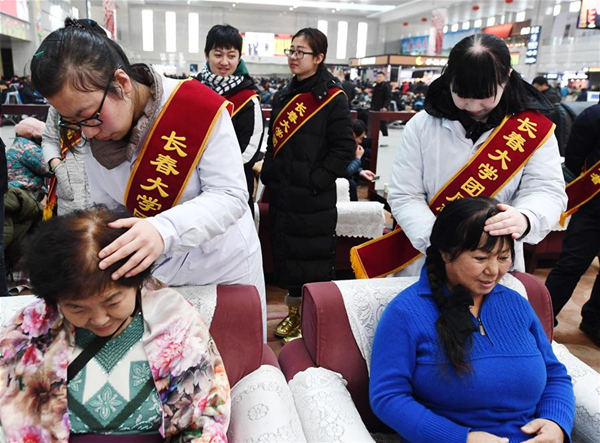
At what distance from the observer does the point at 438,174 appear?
1501 mm

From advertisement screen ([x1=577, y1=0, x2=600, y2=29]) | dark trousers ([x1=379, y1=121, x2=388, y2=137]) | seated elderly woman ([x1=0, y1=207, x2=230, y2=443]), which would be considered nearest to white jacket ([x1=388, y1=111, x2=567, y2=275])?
seated elderly woman ([x1=0, y1=207, x2=230, y2=443])

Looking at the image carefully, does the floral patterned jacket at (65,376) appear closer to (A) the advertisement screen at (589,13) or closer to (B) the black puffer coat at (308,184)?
(B) the black puffer coat at (308,184)

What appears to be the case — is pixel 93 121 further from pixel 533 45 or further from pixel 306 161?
pixel 533 45

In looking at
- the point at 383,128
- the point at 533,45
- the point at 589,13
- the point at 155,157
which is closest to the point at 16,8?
the point at 383,128

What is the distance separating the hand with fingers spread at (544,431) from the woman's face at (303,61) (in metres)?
1.66

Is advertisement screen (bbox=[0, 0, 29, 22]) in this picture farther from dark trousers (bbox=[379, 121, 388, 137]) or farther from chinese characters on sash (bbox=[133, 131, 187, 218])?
chinese characters on sash (bbox=[133, 131, 187, 218])

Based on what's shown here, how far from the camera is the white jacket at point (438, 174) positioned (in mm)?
1420

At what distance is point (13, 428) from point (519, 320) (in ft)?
3.78

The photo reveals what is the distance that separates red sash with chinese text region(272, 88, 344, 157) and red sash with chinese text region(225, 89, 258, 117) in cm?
17

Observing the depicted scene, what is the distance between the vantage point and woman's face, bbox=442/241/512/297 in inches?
46.6

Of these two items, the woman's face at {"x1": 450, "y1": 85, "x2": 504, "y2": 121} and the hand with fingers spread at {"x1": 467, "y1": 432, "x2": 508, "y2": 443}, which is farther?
the woman's face at {"x1": 450, "y1": 85, "x2": 504, "y2": 121}

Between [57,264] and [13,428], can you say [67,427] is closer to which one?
[13,428]

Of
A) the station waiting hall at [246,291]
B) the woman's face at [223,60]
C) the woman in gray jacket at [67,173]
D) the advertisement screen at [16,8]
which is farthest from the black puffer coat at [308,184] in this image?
Result: the advertisement screen at [16,8]

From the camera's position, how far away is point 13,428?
938 millimetres
